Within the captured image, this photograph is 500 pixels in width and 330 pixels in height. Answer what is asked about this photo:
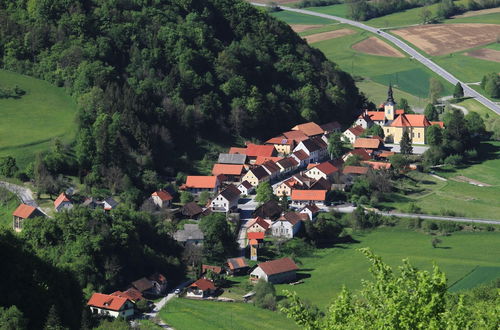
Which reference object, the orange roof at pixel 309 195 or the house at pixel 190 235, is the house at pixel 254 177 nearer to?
Result: the orange roof at pixel 309 195

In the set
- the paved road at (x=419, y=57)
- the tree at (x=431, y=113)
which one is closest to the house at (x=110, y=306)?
the tree at (x=431, y=113)

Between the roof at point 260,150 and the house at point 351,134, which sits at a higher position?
the roof at point 260,150

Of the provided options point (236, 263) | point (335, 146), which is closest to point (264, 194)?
point (236, 263)

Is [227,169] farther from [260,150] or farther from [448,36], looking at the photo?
[448,36]

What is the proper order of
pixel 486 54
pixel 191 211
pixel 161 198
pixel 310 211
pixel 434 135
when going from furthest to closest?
1. pixel 486 54
2. pixel 434 135
3. pixel 161 198
4. pixel 310 211
5. pixel 191 211

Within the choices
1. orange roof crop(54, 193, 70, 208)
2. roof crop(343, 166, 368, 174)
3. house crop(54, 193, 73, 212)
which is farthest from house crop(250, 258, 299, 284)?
roof crop(343, 166, 368, 174)

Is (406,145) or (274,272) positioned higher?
(406,145)
